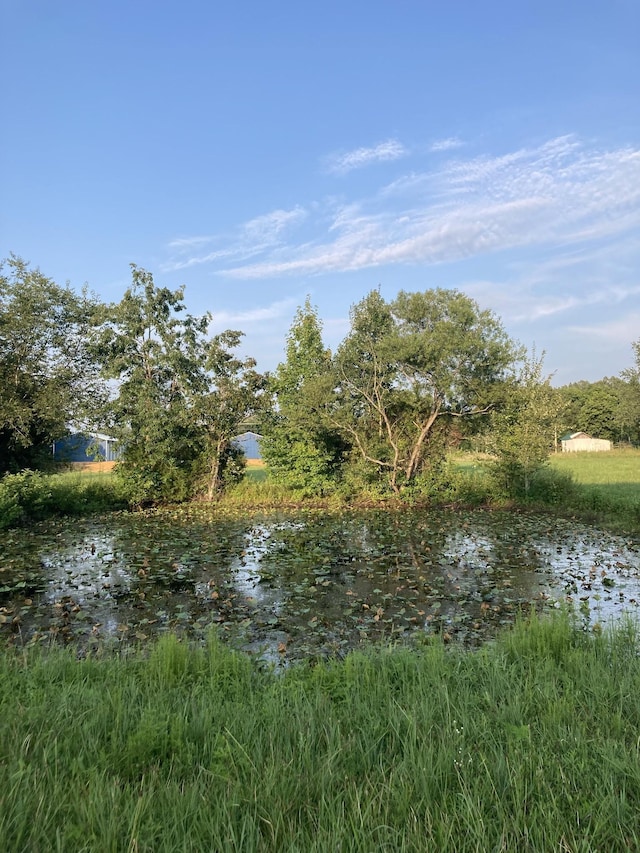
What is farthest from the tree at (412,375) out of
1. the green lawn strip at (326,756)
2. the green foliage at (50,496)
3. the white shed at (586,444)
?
the white shed at (586,444)

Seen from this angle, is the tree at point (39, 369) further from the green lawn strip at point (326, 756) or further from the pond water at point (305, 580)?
the green lawn strip at point (326, 756)

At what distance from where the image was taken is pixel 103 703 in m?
3.00

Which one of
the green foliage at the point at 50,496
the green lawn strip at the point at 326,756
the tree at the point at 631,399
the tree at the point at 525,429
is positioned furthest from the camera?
the tree at the point at 631,399

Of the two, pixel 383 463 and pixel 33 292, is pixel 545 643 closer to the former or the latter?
pixel 383 463

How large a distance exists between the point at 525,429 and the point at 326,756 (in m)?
14.0

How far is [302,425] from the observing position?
1691 cm

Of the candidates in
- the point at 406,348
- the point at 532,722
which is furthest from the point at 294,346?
the point at 532,722

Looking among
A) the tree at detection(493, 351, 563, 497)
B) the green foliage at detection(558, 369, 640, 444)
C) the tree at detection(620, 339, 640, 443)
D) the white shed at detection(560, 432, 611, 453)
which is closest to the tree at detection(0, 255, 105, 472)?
the tree at detection(493, 351, 563, 497)

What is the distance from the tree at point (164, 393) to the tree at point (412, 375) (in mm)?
3704

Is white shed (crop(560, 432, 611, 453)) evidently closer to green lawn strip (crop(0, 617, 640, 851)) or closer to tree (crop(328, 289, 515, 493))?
tree (crop(328, 289, 515, 493))

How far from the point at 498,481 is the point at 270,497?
7.27 metres

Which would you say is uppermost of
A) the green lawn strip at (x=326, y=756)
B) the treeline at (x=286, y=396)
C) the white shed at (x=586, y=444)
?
the treeline at (x=286, y=396)

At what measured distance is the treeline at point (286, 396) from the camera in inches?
609

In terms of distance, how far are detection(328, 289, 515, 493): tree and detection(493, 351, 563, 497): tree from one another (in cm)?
61
